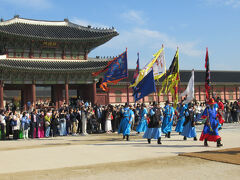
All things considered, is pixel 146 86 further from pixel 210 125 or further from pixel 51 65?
pixel 51 65

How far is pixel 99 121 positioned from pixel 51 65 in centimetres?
1113

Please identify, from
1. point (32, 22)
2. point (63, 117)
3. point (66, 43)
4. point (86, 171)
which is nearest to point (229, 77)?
point (66, 43)

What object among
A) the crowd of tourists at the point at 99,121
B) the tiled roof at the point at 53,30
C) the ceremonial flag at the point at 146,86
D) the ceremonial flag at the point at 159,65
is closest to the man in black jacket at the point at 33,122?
the crowd of tourists at the point at 99,121

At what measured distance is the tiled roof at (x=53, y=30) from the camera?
27766 mm

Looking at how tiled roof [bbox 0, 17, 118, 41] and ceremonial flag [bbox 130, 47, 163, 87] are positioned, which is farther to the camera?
tiled roof [bbox 0, 17, 118, 41]

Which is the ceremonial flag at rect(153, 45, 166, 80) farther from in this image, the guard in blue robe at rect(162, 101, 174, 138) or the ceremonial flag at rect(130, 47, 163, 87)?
the guard in blue robe at rect(162, 101, 174, 138)

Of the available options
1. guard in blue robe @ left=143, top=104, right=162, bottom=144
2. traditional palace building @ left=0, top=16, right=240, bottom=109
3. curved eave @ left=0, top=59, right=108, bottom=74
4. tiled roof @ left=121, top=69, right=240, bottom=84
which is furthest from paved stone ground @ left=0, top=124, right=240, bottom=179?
tiled roof @ left=121, top=69, right=240, bottom=84

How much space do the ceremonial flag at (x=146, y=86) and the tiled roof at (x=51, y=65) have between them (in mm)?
14165

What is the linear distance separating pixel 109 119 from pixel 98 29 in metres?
15.0

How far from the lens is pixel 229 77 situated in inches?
1588

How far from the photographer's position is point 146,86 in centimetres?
1387

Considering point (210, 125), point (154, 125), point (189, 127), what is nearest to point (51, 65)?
point (154, 125)

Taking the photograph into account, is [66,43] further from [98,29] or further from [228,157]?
[228,157]

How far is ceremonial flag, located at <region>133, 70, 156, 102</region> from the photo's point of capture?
13531 millimetres
